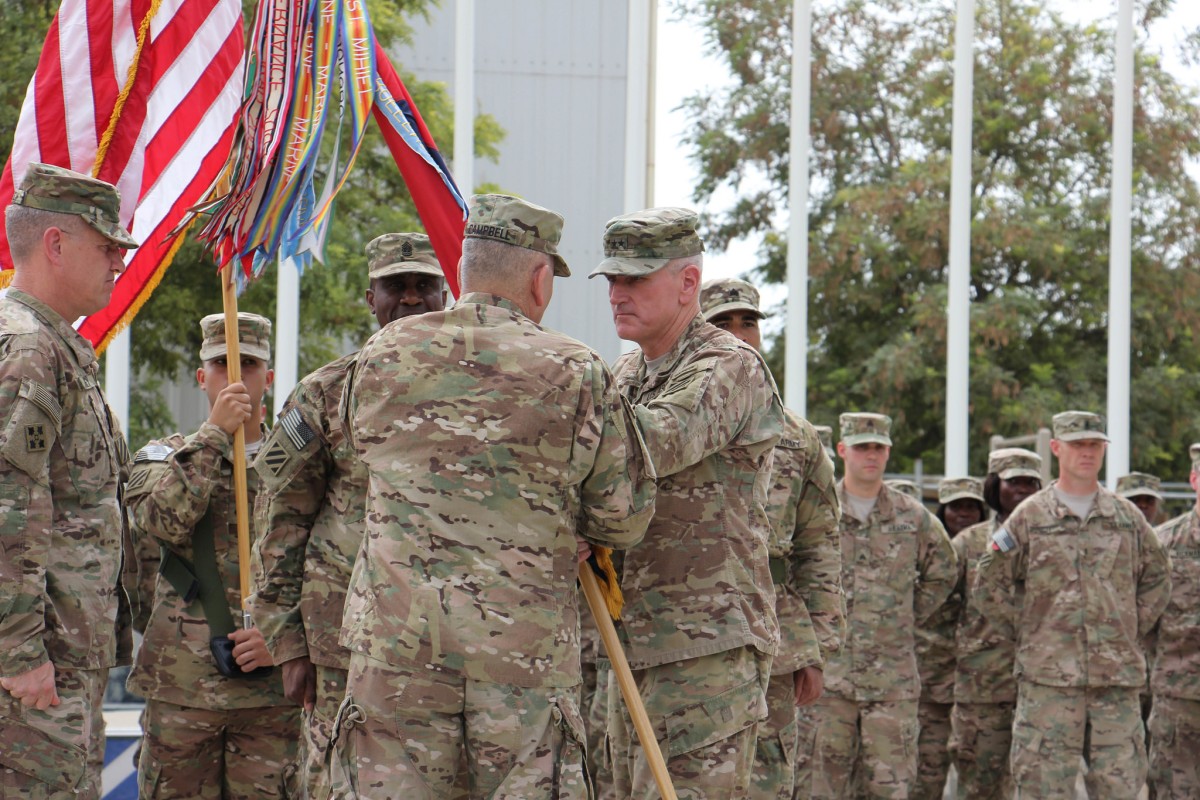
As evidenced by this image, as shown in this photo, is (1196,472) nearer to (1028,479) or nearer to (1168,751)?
(1028,479)

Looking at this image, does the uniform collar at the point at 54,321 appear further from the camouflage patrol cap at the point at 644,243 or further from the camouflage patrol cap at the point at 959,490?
A: the camouflage patrol cap at the point at 959,490

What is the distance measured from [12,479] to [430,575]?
1.33 meters

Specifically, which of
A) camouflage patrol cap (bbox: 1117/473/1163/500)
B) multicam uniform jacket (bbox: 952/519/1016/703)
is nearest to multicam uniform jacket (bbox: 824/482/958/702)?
multicam uniform jacket (bbox: 952/519/1016/703)

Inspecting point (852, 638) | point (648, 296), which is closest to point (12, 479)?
point (648, 296)

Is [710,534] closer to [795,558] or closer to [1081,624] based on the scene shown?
[795,558]

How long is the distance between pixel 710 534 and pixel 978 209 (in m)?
17.3

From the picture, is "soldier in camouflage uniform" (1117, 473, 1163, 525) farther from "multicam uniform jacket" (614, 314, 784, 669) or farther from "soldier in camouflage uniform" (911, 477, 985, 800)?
"multicam uniform jacket" (614, 314, 784, 669)

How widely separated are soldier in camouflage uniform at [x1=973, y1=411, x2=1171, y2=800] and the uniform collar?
5.18m

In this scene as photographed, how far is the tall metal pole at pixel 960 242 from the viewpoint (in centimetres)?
1217

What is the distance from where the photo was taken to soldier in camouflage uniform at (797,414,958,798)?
8.50 metres

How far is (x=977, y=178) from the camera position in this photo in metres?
21.8

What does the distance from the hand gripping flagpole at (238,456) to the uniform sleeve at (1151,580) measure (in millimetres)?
4969

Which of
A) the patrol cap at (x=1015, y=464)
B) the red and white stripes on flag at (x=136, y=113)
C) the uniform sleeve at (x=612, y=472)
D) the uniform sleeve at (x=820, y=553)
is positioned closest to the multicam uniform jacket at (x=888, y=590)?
the patrol cap at (x=1015, y=464)

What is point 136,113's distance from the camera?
6.40 metres
